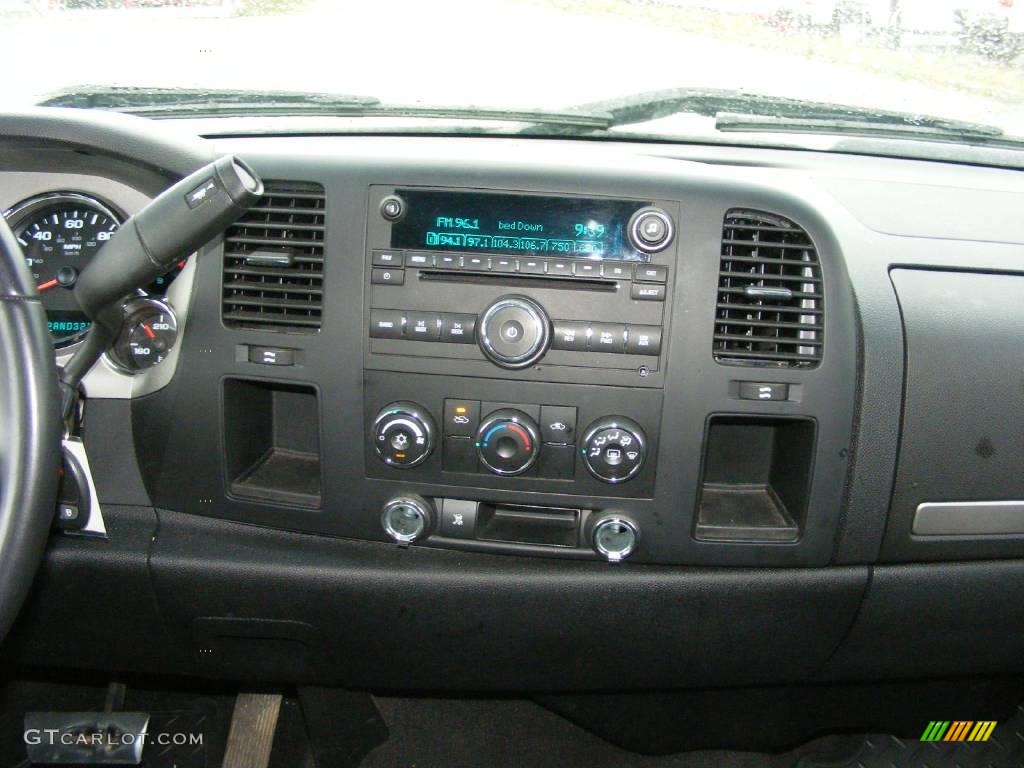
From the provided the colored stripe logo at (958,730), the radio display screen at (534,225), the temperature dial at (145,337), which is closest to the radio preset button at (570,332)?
the radio display screen at (534,225)

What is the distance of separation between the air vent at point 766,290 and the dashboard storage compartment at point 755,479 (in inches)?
4.9

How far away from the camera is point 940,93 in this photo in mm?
2123

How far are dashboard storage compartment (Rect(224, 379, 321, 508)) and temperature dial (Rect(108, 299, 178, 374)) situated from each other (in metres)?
0.14

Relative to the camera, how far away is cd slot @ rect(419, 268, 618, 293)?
5.38 ft

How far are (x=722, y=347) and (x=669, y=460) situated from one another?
22cm

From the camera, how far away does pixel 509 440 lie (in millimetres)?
1670

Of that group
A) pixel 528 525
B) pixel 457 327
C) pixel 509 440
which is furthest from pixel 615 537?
pixel 457 327

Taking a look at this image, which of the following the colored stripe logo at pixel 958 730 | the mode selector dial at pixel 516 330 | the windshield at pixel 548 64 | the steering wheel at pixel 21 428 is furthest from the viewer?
the colored stripe logo at pixel 958 730

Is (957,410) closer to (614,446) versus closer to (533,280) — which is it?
(614,446)

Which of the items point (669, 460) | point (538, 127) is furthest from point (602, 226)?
point (538, 127)

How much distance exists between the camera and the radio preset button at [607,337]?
1.64 m

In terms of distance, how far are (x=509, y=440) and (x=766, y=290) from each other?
0.52 m

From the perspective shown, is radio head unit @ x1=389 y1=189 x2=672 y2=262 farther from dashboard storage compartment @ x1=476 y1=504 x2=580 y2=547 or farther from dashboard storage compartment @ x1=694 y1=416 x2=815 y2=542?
dashboard storage compartment @ x1=476 y1=504 x2=580 y2=547

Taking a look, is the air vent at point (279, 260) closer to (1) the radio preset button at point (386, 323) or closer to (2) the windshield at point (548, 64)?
(1) the radio preset button at point (386, 323)
